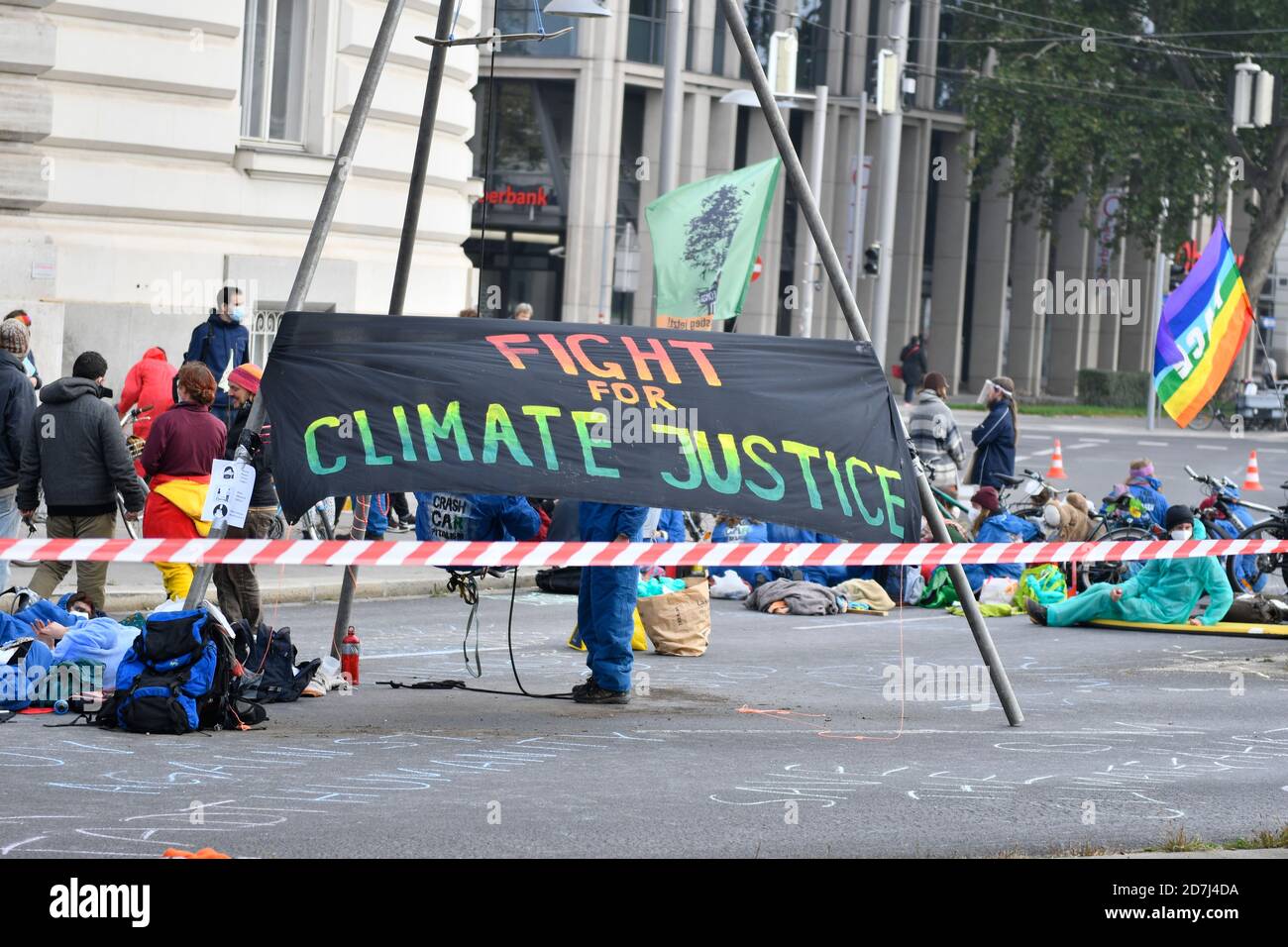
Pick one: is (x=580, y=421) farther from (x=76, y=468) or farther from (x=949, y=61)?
(x=949, y=61)

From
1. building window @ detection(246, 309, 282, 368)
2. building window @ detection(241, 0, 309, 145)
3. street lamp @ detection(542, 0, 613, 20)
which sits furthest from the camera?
street lamp @ detection(542, 0, 613, 20)

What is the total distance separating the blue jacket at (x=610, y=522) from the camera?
10.4 meters

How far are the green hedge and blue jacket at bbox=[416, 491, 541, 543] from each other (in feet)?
142

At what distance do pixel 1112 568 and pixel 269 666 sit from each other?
8716 mm

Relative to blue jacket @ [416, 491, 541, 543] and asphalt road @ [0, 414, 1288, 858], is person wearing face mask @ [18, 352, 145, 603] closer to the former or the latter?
asphalt road @ [0, 414, 1288, 858]

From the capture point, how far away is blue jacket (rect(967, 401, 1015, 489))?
18.9 m

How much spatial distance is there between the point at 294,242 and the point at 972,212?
3965 centimetres

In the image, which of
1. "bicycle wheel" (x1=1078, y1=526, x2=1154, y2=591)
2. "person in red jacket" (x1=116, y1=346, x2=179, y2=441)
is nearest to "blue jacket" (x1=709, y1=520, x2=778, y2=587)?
"bicycle wheel" (x1=1078, y1=526, x2=1154, y2=591)

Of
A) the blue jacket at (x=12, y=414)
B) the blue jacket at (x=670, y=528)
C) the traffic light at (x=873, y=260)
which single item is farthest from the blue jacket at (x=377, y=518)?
the traffic light at (x=873, y=260)

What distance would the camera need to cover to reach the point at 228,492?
365 inches

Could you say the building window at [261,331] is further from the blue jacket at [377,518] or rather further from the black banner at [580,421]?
the black banner at [580,421]

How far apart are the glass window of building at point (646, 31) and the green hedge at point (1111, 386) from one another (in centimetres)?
1537
